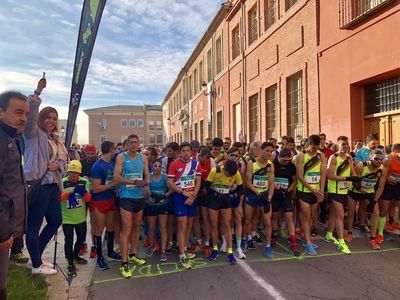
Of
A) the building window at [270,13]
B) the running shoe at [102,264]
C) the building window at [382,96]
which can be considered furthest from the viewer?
the building window at [270,13]

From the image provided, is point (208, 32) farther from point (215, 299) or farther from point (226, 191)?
point (215, 299)

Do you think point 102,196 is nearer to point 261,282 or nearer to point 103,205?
point 103,205

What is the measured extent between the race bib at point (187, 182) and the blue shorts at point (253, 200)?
3.70ft

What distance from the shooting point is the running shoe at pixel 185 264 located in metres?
5.49

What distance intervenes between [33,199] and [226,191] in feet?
9.66

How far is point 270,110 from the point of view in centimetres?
1777

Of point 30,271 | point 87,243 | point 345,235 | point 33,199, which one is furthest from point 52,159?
point 345,235

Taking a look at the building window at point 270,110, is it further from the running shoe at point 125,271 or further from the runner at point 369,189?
the running shoe at point 125,271

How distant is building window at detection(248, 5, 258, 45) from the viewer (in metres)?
19.2

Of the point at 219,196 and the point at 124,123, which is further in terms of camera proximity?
the point at 124,123

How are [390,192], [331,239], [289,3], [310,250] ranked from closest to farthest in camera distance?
[310,250] < [331,239] < [390,192] < [289,3]

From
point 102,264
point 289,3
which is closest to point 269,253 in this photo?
point 102,264

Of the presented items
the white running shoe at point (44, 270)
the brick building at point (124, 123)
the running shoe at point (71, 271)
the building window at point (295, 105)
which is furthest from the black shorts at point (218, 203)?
the brick building at point (124, 123)

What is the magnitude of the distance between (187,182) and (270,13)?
13752mm
